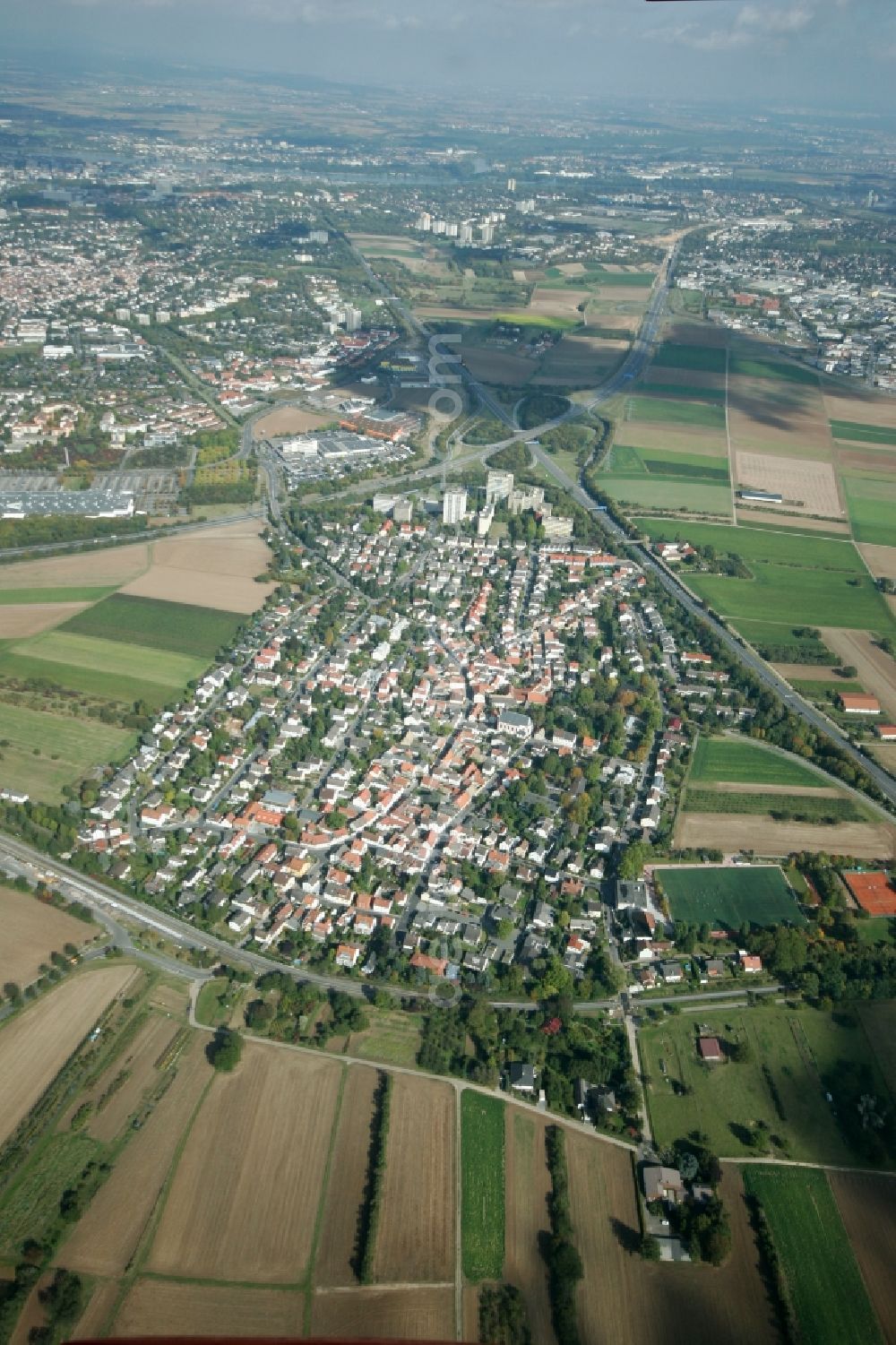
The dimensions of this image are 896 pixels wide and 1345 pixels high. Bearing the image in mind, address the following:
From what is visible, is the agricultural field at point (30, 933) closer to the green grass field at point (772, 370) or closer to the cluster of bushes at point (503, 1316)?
the cluster of bushes at point (503, 1316)

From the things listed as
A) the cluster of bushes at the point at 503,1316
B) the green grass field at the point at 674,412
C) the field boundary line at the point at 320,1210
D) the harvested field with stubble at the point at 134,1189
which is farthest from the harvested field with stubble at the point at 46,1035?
the green grass field at the point at 674,412

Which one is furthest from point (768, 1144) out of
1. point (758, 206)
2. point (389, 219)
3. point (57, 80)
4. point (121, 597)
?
point (57, 80)

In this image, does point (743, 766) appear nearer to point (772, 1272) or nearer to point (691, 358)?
point (772, 1272)

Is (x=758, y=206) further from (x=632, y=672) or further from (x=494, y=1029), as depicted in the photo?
(x=494, y=1029)

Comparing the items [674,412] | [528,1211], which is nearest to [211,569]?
[528,1211]

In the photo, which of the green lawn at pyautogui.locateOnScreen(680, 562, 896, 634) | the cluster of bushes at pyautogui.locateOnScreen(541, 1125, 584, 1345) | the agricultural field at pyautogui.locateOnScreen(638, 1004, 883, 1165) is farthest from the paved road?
the cluster of bushes at pyautogui.locateOnScreen(541, 1125, 584, 1345)

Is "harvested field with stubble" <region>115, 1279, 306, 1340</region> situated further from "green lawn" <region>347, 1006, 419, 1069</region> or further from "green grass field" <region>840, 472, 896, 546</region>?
"green grass field" <region>840, 472, 896, 546</region>

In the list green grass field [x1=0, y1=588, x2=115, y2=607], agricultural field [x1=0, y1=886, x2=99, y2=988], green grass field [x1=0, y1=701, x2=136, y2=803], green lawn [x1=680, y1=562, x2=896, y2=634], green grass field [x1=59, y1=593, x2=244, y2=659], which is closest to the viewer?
agricultural field [x1=0, y1=886, x2=99, y2=988]
